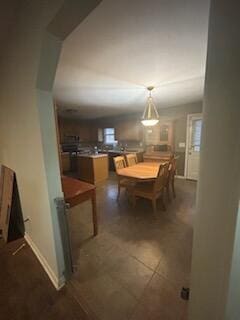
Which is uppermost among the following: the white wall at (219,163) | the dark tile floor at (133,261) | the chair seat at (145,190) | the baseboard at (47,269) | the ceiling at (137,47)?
the ceiling at (137,47)

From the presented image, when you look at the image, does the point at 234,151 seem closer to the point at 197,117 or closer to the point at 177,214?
the point at 177,214

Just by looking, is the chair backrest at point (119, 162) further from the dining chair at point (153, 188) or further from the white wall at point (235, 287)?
the white wall at point (235, 287)

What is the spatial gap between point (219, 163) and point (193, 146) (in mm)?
4409

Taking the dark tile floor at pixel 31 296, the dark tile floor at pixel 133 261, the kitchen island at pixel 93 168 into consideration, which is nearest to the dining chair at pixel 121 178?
the dark tile floor at pixel 133 261

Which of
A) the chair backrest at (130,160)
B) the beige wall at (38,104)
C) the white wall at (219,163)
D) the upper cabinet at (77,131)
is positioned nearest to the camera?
the white wall at (219,163)

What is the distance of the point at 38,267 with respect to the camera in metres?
1.63

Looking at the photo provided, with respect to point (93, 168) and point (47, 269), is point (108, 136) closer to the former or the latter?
point (93, 168)

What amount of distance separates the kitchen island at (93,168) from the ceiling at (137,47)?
200cm

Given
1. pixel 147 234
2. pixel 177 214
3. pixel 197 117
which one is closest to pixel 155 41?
pixel 147 234

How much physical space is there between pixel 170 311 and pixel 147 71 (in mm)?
2699

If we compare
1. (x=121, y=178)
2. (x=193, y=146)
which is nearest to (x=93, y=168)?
(x=121, y=178)

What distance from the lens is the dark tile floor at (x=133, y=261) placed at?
1259 mm

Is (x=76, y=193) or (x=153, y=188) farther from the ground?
(x=76, y=193)

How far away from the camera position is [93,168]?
4.34 meters
